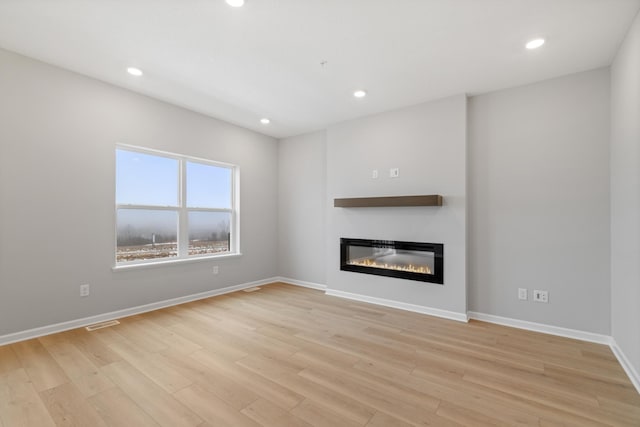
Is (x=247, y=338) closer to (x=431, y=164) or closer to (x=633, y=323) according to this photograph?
(x=431, y=164)

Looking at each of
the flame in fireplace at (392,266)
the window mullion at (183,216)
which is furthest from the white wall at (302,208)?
the window mullion at (183,216)

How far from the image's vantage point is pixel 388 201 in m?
3.77

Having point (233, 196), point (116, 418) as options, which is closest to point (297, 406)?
point (116, 418)

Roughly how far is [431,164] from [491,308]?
6.10 feet

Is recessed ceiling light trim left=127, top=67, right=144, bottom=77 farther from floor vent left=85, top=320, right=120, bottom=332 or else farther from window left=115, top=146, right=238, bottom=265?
floor vent left=85, top=320, right=120, bottom=332

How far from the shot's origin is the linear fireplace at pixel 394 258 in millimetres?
3594

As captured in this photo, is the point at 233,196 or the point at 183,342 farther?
the point at 233,196

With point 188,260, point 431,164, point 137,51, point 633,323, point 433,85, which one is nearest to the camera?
point 633,323

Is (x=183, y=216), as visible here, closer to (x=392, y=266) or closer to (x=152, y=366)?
(x=152, y=366)

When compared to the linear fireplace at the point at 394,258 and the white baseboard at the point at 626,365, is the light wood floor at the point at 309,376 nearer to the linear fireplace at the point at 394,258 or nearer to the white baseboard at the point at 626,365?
the white baseboard at the point at 626,365

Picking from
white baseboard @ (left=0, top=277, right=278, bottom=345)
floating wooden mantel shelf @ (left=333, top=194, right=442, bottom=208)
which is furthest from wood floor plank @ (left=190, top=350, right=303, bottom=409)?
Answer: floating wooden mantel shelf @ (left=333, top=194, right=442, bottom=208)

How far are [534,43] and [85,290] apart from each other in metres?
4.99

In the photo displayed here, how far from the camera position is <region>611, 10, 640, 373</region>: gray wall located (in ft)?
6.93

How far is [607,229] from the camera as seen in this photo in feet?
9.12
